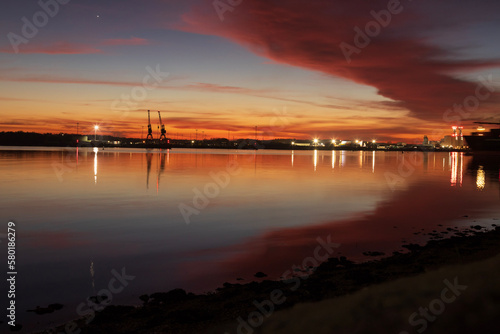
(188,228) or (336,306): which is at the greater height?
(336,306)

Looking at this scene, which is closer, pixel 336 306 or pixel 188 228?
pixel 336 306

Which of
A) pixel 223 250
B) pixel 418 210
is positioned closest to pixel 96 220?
pixel 223 250

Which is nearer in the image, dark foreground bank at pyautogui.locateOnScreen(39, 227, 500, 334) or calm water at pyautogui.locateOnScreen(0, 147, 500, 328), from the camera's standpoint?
dark foreground bank at pyautogui.locateOnScreen(39, 227, 500, 334)

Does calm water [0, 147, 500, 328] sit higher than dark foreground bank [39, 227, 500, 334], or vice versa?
dark foreground bank [39, 227, 500, 334]

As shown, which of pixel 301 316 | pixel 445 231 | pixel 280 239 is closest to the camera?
pixel 301 316

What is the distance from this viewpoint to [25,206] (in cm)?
2528

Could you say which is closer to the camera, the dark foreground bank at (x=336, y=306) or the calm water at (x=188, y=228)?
the dark foreground bank at (x=336, y=306)

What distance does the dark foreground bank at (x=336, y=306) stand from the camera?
702 cm

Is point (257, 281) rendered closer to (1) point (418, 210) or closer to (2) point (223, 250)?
(2) point (223, 250)

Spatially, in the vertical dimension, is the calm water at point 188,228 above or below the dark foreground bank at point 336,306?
below

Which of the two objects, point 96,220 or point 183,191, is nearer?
point 96,220

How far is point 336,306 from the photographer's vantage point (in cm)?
821

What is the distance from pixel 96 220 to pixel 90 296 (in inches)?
442

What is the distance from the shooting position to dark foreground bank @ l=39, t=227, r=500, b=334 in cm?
702
